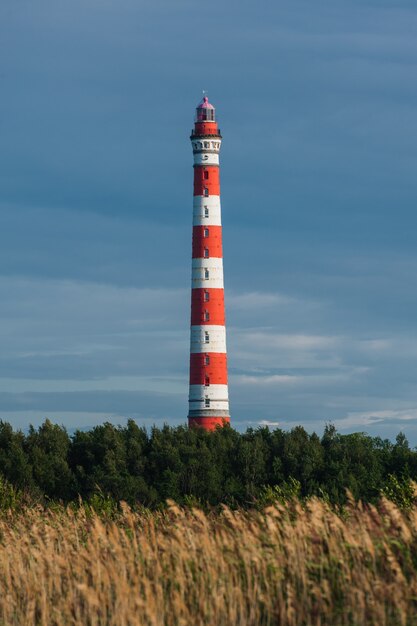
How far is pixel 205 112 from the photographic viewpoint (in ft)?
278

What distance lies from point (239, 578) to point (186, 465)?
4633cm

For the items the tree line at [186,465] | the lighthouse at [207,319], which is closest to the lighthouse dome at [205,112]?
the lighthouse at [207,319]

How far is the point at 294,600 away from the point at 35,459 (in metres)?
47.5

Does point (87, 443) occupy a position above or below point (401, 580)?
above

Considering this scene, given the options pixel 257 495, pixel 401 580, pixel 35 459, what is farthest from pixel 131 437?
pixel 401 580

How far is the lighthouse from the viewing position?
76812 mm

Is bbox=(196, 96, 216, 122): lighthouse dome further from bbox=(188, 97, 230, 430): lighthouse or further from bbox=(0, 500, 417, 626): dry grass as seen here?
bbox=(0, 500, 417, 626): dry grass

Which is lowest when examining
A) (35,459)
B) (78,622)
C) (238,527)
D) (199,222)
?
(78,622)

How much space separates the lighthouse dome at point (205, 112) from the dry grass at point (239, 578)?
69.0 meters

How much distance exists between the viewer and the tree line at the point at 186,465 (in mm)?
58969

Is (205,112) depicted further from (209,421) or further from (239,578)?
(239,578)

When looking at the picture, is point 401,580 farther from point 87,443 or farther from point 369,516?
point 87,443

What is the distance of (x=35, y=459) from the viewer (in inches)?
2383

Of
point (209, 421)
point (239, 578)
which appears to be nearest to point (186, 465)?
point (209, 421)
